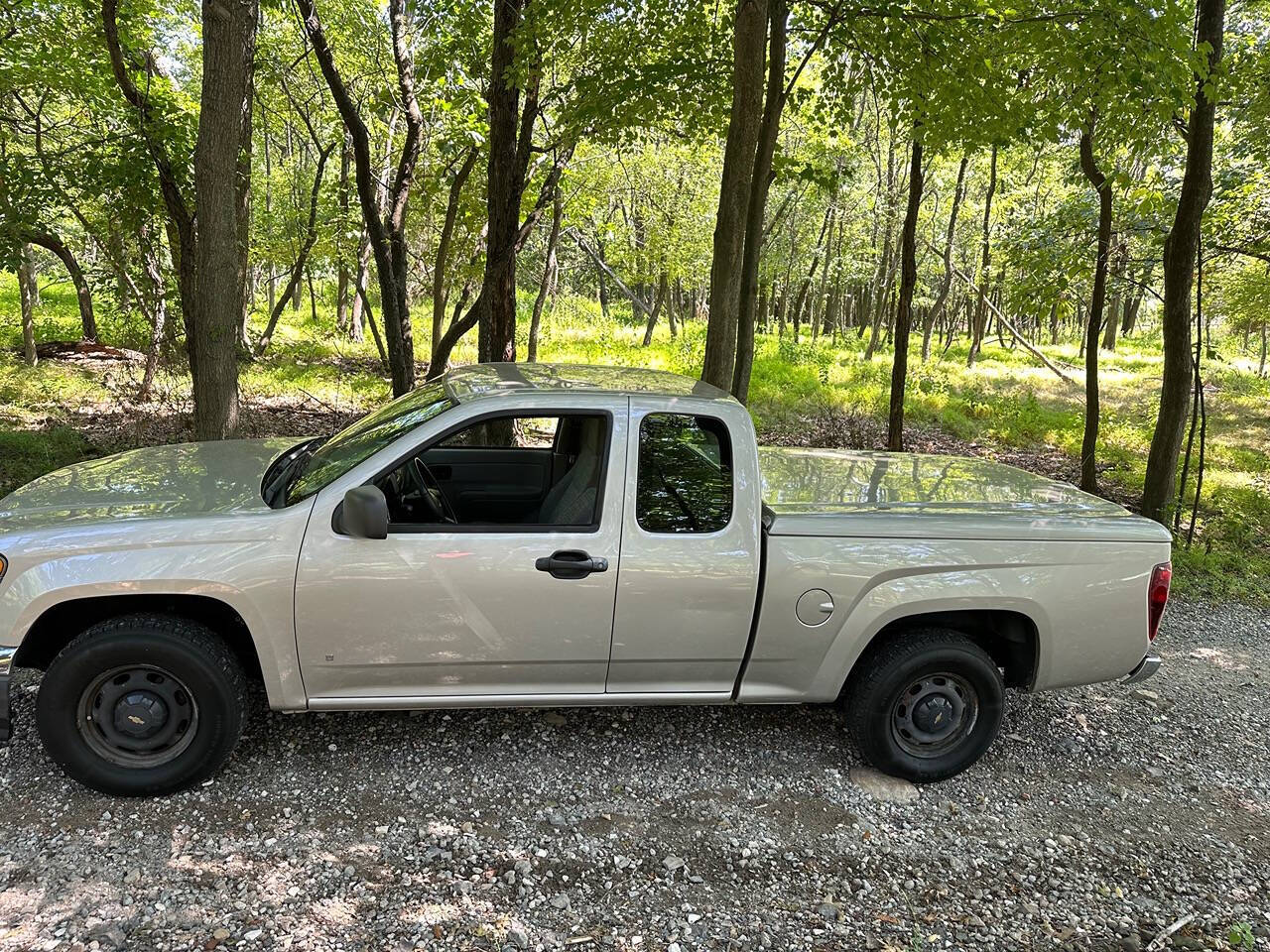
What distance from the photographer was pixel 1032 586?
367cm

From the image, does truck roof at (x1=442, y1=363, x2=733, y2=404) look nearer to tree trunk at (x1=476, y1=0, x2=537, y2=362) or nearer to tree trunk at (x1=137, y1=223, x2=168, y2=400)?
tree trunk at (x1=476, y1=0, x2=537, y2=362)

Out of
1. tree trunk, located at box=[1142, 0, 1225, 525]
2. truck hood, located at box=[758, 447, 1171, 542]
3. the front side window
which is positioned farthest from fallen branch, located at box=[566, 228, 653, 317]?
truck hood, located at box=[758, 447, 1171, 542]

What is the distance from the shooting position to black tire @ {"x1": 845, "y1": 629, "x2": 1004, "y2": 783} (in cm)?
372

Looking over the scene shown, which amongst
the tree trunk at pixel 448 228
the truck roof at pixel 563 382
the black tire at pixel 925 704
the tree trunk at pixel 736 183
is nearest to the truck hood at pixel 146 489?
the truck roof at pixel 563 382

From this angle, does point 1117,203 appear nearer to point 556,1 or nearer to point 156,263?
point 556,1

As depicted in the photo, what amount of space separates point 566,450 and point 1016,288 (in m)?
8.07

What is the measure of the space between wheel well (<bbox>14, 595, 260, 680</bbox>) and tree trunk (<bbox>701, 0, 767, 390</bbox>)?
4.39 m

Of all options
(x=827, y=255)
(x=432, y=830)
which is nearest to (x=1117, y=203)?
(x=432, y=830)

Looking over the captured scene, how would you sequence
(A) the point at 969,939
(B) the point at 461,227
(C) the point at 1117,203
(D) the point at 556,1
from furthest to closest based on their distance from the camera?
(B) the point at 461,227 → (C) the point at 1117,203 → (D) the point at 556,1 → (A) the point at 969,939

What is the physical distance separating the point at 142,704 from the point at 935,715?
3.48 m

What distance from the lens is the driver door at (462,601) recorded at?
3.24 meters

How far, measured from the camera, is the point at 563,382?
3805mm

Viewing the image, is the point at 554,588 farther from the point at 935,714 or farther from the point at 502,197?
the point at 502,197

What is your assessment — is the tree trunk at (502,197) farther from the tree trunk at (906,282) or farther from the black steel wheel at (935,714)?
the black steel wheel at (935,714)
